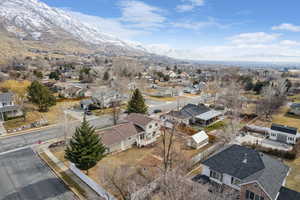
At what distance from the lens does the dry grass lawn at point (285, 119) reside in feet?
142

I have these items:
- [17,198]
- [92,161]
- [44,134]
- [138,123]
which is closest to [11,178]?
[17,198]

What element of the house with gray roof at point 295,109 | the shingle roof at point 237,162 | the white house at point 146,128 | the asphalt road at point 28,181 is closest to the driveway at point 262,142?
the shingle roof at point 237,162

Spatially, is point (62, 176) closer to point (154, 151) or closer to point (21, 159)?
point (21, 159)

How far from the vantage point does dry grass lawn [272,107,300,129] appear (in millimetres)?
43312

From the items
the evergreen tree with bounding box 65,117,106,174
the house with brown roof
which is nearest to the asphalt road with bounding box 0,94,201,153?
the house with brown roof

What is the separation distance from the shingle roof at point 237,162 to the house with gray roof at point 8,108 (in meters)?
44.0

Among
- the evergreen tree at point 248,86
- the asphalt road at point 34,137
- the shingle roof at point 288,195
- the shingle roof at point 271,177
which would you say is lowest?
the asphalt road at point 34,137

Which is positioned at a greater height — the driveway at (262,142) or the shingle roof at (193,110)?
the shingle roof at (193,110)

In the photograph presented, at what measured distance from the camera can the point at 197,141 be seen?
99.1 feet

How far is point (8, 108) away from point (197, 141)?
42761 mm

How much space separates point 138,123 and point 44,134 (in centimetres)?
1840

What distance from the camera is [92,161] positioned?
20.7 m

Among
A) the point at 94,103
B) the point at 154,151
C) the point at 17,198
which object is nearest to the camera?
the point at 17,198

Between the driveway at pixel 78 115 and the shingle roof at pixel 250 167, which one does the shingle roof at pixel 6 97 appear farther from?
the shingle roof at pixel 250 167
